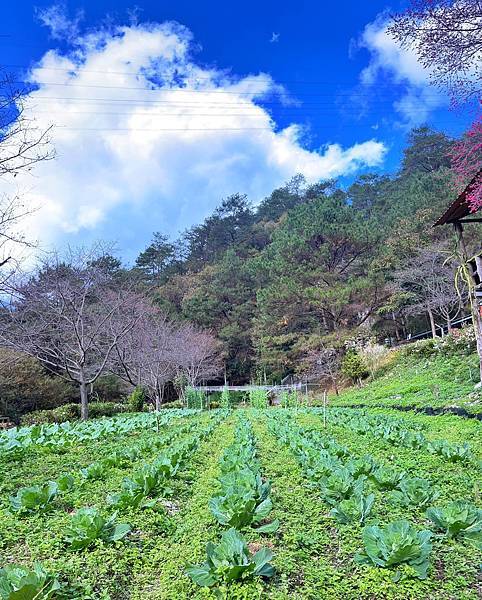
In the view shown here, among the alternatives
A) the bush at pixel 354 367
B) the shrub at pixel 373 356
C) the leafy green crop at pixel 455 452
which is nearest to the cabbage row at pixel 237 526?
the leafy green crop at pixel 455 452

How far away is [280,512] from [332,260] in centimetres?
2646

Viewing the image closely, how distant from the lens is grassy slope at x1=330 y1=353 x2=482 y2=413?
1125 cm

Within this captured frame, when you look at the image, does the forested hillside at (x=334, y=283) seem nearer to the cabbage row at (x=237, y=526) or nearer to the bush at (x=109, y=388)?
the bush at (x=109, y=388)

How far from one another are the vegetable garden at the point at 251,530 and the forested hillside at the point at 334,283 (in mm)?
19615

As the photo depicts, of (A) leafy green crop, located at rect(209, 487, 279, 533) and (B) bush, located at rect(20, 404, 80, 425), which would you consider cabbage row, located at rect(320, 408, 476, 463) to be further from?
(B) bush, located at rect(20, 404, 80, 425)

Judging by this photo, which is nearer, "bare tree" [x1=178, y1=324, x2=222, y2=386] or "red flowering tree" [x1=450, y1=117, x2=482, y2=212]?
"red flowering tree" [x1=450, y1=117, x2=482, y2=212]

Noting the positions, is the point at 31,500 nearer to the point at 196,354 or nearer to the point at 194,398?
the point at 194,398

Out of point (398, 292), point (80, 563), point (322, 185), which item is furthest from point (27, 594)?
point (322, 185)

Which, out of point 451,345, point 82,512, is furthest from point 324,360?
point 82,512

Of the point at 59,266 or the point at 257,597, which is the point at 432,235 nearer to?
the point at 59,266

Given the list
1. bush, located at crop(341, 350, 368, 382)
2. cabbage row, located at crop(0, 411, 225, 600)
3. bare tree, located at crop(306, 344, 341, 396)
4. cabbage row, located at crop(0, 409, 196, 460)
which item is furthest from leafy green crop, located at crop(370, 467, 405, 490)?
bare tree, located at crop(306, 344, 341, 396)

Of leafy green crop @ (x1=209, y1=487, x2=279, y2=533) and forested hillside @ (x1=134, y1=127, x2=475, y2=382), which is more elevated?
forested hillside @ (x1=134, y1=127, x2=475, y2=382)

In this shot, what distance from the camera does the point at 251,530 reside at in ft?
11.4

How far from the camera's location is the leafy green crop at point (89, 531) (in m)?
3.17
